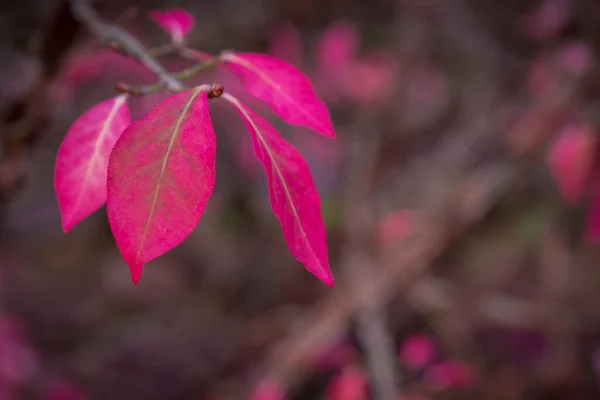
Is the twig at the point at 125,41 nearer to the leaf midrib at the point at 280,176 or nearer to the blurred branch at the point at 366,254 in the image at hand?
the leaf midrib at the point at 280,176

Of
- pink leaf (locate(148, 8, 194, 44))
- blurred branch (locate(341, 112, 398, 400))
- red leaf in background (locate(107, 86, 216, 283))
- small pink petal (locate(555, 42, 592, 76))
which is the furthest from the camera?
small pink petal (locate(555, 42, 592, 76))

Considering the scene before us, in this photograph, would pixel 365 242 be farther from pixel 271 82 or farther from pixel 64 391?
pixel 271 82

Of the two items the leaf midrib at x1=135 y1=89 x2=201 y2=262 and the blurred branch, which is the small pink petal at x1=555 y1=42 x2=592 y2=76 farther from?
the leaf midrib at x1=135 y1=89 x2=201 y2=262

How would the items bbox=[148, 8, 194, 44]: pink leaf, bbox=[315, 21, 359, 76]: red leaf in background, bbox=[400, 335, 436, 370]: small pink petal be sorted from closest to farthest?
1. bbox=[148, 8, 194, 44]: pink leaf
2. bbox=[400, 335, 436, 370]: small pink petal
3. bbox=[315, 21, 359, 76]: red leaf in background

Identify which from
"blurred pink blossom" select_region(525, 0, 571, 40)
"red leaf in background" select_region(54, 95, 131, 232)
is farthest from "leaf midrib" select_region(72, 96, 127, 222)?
"blurred pink blossom" select_region(525, 0, 571, 40)

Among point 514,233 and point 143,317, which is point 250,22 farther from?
point 514,233
